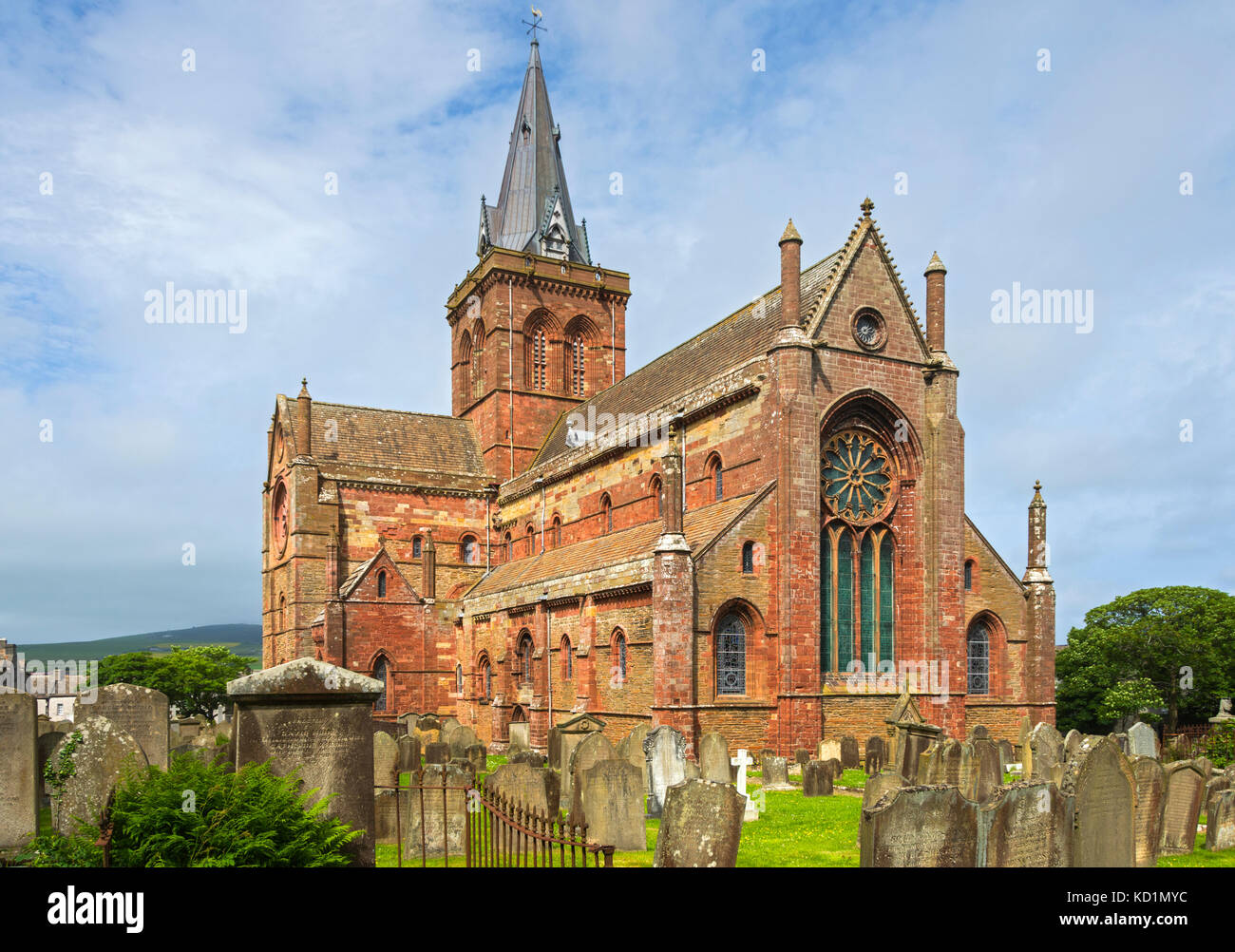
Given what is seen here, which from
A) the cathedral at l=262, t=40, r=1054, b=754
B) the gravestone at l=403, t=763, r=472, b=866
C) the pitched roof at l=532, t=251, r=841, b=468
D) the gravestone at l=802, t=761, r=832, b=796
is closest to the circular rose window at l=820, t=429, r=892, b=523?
the cathedral at l=262, t=40, r=1054, b=754

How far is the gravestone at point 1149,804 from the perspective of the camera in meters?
11.7

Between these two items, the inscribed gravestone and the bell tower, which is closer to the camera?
the inscribed gravestone

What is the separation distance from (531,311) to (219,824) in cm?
4007

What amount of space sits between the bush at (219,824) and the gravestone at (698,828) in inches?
130

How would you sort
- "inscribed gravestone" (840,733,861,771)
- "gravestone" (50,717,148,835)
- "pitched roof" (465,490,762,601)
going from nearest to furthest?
"gravestone" (50,717,148,835), "inscribed gravestone" (840,733,861,771), "pitched roof" (465,490,762,601)

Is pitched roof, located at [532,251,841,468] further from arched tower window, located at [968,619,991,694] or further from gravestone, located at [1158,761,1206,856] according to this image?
gravestone, located at [1158,761,1206,856]

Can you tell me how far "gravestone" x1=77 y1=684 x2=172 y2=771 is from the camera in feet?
37.9

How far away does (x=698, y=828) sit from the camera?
9773 mm

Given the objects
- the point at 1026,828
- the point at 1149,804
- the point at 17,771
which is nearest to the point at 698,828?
the point at 1026,828

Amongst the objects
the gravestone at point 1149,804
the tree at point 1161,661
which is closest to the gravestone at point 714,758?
the gravestone at point 1149,804

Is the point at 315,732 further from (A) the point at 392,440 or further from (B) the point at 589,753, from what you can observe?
(A) the point at 392,440

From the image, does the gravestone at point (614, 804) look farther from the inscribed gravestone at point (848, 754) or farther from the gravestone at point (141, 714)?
the inscribed gravestone at point (848, 754)

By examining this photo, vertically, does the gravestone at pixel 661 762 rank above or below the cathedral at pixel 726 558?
below

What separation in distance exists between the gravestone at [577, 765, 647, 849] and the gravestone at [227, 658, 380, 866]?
4.99 metres
